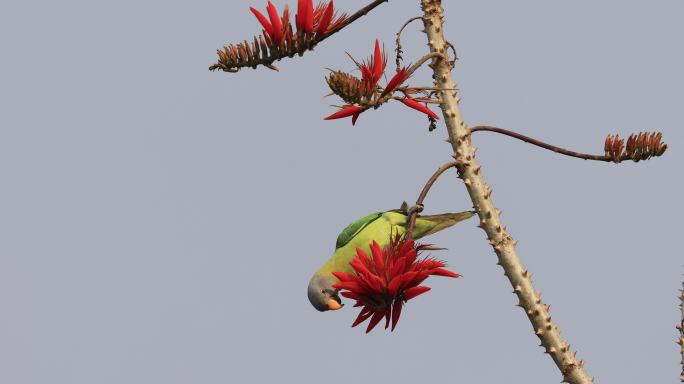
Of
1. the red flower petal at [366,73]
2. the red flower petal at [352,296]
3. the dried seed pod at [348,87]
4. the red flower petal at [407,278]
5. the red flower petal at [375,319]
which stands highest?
the red flower petal at [366,73]

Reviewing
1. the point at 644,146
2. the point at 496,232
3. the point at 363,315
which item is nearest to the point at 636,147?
the point at 644,146

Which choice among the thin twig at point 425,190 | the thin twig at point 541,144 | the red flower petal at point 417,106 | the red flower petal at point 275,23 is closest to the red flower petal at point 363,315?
the thin twig at point 425,190

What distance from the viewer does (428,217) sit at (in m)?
7.82

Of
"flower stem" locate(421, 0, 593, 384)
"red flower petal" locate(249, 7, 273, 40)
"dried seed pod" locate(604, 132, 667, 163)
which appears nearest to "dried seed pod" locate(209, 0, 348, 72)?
"red flower petal" locate(249, 7, 273, 40)

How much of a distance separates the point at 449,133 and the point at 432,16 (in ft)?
2.71

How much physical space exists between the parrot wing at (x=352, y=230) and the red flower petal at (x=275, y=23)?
142 centimetres

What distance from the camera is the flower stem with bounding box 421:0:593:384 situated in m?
7.34

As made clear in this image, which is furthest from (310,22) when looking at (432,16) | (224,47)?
(432,16)

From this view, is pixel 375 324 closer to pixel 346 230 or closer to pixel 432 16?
pixel 346 230

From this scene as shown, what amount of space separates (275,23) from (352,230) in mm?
1537

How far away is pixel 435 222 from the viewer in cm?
784

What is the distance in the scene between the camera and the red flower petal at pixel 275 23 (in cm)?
691

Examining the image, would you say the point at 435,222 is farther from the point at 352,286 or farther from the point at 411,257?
the point at 352,286

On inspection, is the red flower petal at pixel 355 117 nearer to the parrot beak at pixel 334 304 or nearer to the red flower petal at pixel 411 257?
the red flower petal at pixel 411 257
